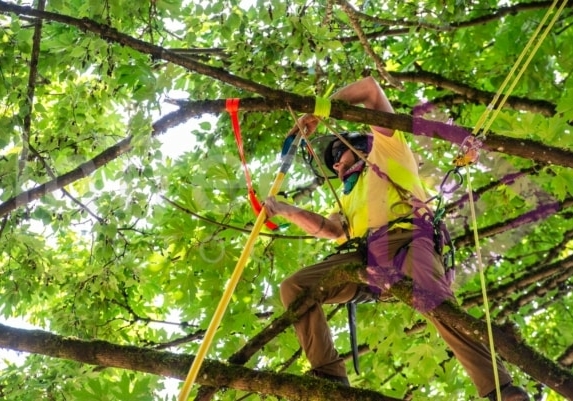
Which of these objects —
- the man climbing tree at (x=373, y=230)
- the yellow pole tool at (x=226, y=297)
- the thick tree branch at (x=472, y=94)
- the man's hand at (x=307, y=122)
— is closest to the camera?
the yellow pole tool at (x=226, y=297)

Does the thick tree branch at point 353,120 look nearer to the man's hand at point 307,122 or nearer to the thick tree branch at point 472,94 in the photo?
the man's hand at point 307,122

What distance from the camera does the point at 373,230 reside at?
9.46ft

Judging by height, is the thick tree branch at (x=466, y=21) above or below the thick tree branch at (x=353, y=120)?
above

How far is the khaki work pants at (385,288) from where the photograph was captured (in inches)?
93.7

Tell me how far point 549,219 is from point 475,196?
1.14 meters

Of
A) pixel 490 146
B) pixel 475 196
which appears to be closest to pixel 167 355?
pixel 490 146

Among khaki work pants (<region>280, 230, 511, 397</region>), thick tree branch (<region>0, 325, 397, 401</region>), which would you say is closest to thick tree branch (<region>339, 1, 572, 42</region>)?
khaki work pants (<region>280, 230, 511, 397</region>)

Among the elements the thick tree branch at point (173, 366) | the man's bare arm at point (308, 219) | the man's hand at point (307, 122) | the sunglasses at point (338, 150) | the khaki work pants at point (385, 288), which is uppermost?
the sunglasses at point (338, 150)

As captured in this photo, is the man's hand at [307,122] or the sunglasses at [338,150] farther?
the sunglasses at [338,150]

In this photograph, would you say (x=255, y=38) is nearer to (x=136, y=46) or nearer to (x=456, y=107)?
(x=136, y=46)

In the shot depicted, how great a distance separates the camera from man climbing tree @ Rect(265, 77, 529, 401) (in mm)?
2664

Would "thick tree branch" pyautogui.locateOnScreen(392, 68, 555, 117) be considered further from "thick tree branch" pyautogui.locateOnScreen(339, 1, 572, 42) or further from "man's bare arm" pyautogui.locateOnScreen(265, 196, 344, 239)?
"man's bare arm" pyautogui.locateOnScreen(265, 196, 344, 239)

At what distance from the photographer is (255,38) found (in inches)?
148

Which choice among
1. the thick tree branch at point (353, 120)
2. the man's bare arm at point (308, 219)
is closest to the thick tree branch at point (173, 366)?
the thick tree branch at point (353, 120)
